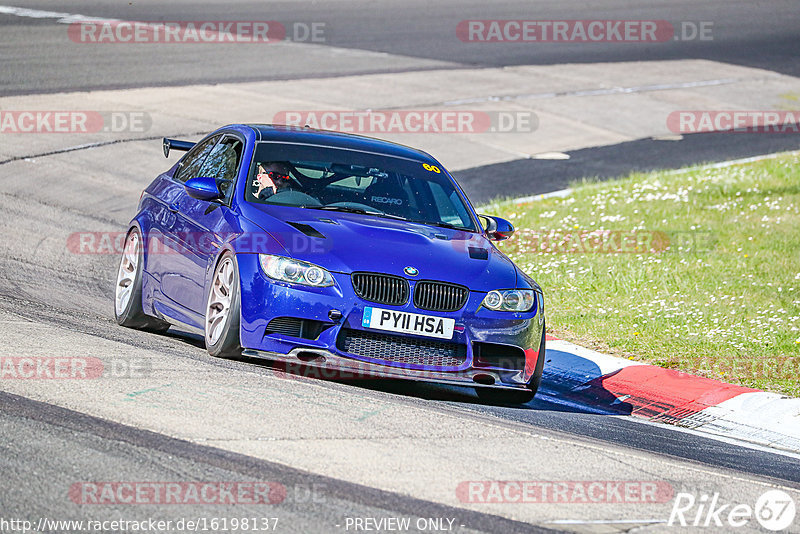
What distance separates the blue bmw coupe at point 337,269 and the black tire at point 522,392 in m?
0.02

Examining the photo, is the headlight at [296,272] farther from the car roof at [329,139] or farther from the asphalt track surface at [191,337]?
the car roof at [329,139]

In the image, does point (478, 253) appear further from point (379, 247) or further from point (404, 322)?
point (404, 322)

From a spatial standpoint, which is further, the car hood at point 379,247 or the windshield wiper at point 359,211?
the windshield wiper at point 359,211

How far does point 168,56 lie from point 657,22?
15131mm

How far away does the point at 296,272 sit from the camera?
24.0 ft

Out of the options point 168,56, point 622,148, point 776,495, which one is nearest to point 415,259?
point 776,495

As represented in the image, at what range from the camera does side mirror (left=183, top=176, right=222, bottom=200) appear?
27.0ft

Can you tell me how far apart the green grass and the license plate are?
3.06 meters

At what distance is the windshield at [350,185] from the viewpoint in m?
8.37

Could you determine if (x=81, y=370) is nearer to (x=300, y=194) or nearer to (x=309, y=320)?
(x=309, y=320)

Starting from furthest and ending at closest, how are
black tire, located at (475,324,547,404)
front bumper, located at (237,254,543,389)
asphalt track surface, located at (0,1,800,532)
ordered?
1. black tire, located at (475,324,547,404)
2. front bumper, located at (237,254,543,389)
3. asphalt track surface, located at (0,1,800,532)

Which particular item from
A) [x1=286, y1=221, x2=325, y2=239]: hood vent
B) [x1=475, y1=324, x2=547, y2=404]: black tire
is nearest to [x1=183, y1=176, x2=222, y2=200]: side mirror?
[x1=286, y1=221, x2=325, y2=239]: hood vent

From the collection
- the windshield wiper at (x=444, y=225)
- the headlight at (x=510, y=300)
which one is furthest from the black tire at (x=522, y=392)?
the windshield wiper at (x=444, y=225)

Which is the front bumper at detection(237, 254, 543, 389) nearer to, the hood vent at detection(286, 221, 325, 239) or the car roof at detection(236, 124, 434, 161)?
the hood vent at detection(286, 221, 325, 239)
